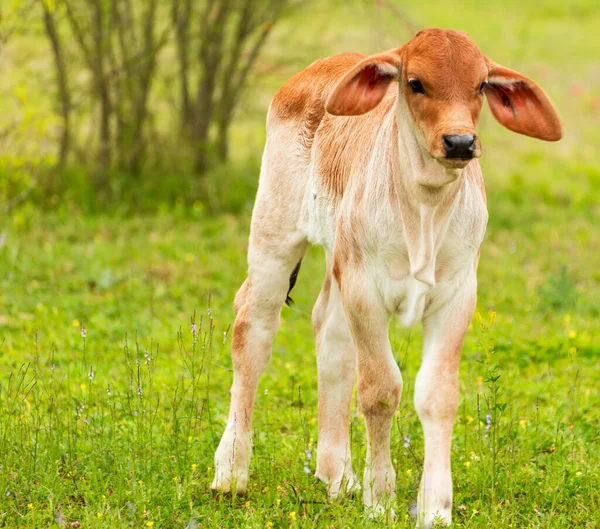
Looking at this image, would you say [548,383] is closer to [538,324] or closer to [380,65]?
[538,324]

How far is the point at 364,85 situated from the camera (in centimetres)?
430

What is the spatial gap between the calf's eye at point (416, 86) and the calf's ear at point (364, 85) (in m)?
0.14

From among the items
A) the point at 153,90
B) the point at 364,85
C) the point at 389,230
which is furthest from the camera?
the point at 153,90

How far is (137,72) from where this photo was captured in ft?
35.7

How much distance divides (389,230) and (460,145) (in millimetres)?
667

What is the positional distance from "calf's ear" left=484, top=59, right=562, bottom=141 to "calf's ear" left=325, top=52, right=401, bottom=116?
0.40 metres

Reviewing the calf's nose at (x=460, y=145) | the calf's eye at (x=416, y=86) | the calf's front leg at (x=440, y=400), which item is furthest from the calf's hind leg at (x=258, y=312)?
the calf's nose at (x=460, y=145)

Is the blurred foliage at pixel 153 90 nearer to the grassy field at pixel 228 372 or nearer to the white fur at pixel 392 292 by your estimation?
the grassy field at pixel 228 372

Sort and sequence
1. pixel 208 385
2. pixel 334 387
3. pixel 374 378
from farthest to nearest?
pixel 334 387 → pixel 208 385 → pixel 374 378

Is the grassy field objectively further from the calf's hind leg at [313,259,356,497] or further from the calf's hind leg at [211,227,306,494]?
the calf's hind leg at [211,227,306,494]

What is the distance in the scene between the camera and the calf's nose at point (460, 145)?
391 cm

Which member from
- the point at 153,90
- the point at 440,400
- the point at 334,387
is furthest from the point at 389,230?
the point at 153,90

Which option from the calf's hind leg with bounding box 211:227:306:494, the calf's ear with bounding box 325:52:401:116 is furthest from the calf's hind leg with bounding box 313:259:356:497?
the calf's ear with bounding box 325:52:401:116

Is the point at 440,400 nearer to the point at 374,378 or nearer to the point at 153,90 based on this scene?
the point at 374,378
